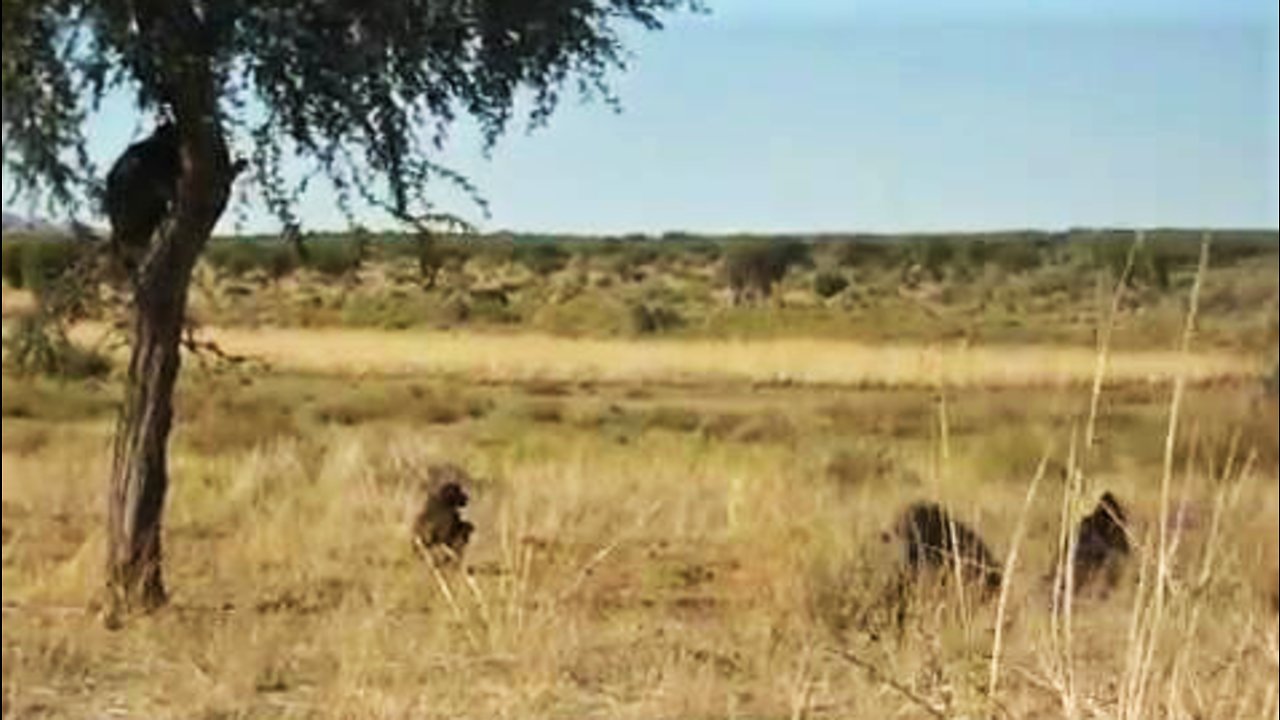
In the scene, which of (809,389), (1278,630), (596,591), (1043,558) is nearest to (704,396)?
(809,389)

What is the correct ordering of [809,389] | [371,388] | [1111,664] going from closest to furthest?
[1111,664], [371,388], [809,389]

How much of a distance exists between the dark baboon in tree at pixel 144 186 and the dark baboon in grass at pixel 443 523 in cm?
275

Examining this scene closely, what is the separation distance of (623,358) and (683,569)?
120 feet

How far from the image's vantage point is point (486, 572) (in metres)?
15.2

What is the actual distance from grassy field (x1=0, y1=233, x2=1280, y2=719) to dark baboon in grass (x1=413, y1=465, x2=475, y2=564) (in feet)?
0.60

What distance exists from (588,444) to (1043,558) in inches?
819

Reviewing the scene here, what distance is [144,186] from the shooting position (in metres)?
13.2

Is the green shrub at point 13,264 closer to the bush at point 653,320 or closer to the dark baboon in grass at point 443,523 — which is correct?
the dark baboon in grass at point 443,523

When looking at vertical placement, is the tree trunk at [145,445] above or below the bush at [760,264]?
above

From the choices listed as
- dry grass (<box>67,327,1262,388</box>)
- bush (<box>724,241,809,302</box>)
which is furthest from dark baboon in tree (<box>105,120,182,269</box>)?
bush (<box>724,241,809,302</box>)

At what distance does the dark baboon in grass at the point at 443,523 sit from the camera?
1563 centimetres

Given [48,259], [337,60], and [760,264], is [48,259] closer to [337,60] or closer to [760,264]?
[337,60]

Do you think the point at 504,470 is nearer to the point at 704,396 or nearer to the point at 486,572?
the point at 486,572

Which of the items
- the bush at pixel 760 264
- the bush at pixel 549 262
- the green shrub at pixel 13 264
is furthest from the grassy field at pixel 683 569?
the bush at pixel 760 264
